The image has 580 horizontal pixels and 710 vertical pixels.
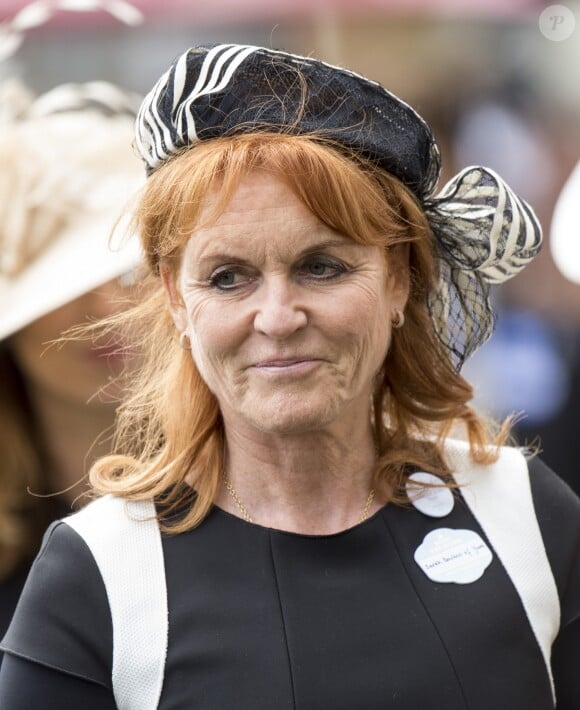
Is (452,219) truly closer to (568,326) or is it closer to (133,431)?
(133,431)

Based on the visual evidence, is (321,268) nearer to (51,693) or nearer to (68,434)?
(51,693)

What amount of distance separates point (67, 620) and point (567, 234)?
9.30 ft

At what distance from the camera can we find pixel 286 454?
2.49 meters

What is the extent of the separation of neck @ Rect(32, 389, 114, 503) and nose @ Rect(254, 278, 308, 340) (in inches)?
45.4

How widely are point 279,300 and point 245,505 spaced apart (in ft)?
1.49

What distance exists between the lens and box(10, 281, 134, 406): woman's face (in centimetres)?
330

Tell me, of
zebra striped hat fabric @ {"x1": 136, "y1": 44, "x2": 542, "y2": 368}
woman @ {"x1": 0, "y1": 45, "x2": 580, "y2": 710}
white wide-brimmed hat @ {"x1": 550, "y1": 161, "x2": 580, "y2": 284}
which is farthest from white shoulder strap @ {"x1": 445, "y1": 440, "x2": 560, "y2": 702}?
white wide-brimmed hat @ {"x1": 550, "y1": 161, "x2": 580, "y2": 284}

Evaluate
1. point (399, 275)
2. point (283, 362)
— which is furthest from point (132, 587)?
point (399, 275)

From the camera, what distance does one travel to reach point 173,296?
2.52 metres

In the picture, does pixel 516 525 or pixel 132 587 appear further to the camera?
pixel 516 525

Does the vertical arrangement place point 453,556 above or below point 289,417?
below

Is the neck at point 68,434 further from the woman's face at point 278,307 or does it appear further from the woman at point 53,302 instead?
the woman's face at point 278,307

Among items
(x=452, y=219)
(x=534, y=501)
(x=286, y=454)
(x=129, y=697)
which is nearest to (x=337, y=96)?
(x=452, y=219)

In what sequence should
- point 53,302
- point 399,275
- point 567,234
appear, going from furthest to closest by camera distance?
point 567,234, point 53,302, point 399,275
